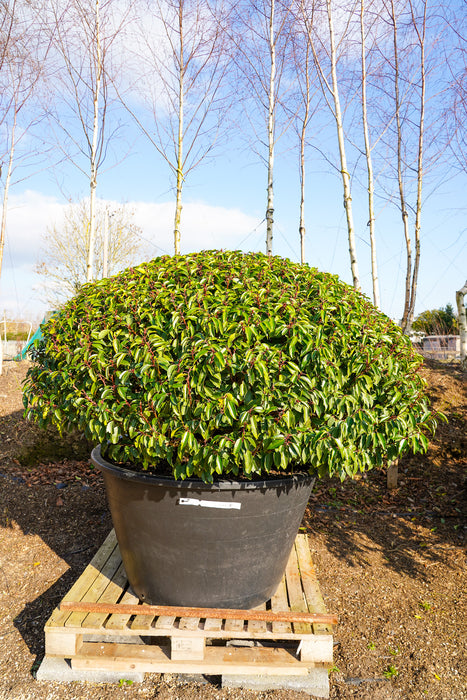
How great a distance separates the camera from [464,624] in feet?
10.6

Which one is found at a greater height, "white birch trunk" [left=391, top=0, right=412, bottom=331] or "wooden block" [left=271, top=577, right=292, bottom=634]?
"white birch trunk" [left=391, top=0, right=412, bottom=331]

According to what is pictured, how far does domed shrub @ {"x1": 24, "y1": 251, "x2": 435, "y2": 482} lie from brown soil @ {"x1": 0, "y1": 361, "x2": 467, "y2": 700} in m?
1.24

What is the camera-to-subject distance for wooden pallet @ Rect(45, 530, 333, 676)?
8.59ft

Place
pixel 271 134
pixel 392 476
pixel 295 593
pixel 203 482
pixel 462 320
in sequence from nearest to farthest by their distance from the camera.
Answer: pixel 203 482 → pixel 295 593 → pixel 392 476 → pixel 462 320 → pixel 271 134

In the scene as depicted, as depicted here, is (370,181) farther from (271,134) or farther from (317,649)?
(317,649)

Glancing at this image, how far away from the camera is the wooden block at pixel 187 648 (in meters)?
2.61

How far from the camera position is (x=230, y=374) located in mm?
2502

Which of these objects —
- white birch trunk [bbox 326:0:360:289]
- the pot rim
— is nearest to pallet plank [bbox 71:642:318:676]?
the pot rim

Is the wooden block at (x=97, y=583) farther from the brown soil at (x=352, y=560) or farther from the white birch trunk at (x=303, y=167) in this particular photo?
the white birch trunk at (x=303, y=167)

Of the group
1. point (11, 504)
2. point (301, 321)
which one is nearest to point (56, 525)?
point (11, 504)

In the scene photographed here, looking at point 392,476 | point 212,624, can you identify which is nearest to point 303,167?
point 392,476

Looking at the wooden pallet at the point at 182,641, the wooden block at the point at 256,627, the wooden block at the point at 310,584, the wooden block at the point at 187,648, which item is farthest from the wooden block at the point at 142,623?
→ the wooden block at the point at 310,584

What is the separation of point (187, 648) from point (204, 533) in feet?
2.08

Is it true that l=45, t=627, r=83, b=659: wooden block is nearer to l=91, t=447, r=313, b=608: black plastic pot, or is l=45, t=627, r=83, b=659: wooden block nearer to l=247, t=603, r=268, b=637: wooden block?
l=91, t=447, r=313, b=608: black plastic pot
